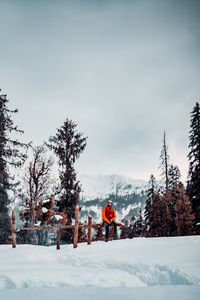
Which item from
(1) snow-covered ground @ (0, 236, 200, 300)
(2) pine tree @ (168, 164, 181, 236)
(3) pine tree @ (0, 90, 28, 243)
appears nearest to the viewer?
(1) snow-covered ground @ (0, 236, 200, 300)

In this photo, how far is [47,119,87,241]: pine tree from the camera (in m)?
20.4

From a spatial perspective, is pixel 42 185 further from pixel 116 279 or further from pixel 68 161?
pixel 116 279

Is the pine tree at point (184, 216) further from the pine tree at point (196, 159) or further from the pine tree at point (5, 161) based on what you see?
the pine tree at point (5, 161)

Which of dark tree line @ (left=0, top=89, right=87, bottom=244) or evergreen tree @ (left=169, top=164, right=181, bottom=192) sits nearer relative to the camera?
dark tree line @ (left=0, top=89, right=87, bottom=244)

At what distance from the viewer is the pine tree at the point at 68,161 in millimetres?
20359

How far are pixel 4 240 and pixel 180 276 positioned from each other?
16766 mm

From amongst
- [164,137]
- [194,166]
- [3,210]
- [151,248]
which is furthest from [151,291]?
[164,137]

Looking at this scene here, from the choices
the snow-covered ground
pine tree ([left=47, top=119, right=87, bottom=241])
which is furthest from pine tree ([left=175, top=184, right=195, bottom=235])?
the snow-covered ground

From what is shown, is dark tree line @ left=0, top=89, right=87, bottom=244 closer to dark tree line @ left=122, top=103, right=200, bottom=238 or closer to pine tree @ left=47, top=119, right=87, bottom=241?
pine tree @ left=47, top=119, right=87, bottom=241

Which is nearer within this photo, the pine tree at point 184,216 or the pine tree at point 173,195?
the pine tree at point 184,216

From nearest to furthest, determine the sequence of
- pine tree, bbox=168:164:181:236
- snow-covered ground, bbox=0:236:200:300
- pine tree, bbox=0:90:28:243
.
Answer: snow-covered ground, bbox=0:236:200:300, pine tree, bbox=0:90:28:243, pine tree, bbox=168:164:181:236

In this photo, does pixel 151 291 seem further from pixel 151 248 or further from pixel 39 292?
pixel 151 248

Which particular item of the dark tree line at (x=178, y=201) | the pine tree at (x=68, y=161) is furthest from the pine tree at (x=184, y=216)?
the pine tree at (x=68, y=161)

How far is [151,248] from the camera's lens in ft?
32.1
